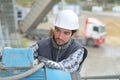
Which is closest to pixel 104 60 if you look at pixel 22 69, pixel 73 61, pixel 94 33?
pixel 94 33

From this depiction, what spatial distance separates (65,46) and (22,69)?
74 centimetres

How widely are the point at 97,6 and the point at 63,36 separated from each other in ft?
217

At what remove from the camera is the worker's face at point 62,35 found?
2461mm

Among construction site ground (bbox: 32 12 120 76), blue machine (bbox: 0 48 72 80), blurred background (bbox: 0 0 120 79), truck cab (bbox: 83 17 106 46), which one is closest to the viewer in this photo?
blue machine (bbox: 0 48 72 80)

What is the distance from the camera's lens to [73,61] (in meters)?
2.44

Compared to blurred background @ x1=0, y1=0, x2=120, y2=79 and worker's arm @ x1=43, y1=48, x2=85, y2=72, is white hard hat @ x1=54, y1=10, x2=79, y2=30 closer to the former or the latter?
worker's arm @ x1=43, y1=48, x2=85, y2=72

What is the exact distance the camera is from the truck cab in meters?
27.9

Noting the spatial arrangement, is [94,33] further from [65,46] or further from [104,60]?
[65,46]

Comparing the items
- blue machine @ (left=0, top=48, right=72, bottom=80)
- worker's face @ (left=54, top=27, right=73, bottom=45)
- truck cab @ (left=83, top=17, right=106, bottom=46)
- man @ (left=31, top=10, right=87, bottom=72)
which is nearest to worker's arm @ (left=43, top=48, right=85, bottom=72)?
man @ (left=31, top=10, right=87, bottom=72)

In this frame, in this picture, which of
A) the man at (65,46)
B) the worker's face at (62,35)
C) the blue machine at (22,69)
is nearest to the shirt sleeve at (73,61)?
the man at (65,46)

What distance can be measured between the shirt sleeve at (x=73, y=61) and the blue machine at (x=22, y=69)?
31 centimetres

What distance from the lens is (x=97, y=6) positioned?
2677 inches

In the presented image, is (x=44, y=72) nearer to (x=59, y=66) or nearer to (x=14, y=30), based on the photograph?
(x=59, y=66)

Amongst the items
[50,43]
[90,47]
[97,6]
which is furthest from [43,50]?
[97,6]
